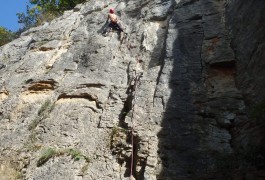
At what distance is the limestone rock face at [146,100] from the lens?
276 inches

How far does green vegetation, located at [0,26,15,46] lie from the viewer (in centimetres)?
2218

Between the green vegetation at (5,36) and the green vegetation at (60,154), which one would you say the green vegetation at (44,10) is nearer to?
the green vegetation at (5,36)

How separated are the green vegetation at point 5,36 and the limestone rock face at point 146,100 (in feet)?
35.2

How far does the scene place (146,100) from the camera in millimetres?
8484

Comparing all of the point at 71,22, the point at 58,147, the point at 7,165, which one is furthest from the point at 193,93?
the point at 71,22

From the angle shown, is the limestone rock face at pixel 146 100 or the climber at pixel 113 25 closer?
the limestone rock face at pixel 146 100

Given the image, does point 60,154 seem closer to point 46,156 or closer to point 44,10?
point 46,156

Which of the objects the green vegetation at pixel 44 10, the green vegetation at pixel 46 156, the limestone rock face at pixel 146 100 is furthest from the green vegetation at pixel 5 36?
the green vegetation at pixel 46 156

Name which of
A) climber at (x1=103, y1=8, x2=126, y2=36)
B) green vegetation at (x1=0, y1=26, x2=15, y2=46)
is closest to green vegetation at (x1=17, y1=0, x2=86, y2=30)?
green vegetation at (x1=0, y1=26, x2=15, y2=46)

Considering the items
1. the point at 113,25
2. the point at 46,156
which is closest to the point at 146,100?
the point at 46,156

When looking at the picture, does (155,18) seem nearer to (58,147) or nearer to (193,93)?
(193,93)

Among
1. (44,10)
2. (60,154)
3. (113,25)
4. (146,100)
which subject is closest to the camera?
(60,154)

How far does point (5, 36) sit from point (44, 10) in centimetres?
326

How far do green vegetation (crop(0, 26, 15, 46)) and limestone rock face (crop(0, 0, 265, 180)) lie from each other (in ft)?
35.2
